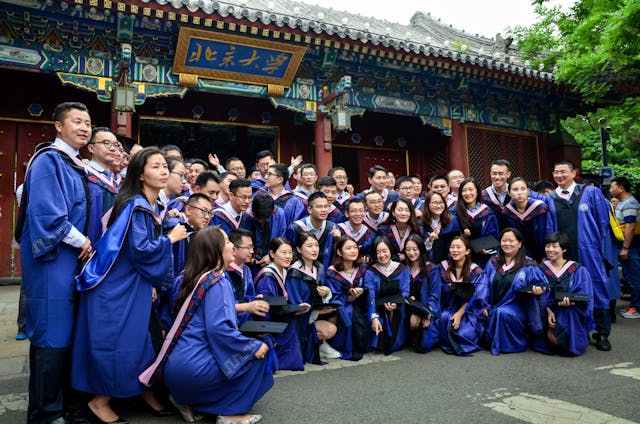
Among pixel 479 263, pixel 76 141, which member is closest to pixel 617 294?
pixel 479 263

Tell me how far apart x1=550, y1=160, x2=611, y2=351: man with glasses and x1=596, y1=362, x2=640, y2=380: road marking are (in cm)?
78

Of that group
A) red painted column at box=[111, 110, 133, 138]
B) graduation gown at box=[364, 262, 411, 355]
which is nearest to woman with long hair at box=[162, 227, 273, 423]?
graduation gown at box=[364, 262, 411, 355]

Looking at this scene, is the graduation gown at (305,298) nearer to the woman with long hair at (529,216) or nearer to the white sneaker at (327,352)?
the white sneaker at (327,352)

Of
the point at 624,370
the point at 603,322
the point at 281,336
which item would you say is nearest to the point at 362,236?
the point at 281,336

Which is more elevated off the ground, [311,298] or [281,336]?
[311,298]

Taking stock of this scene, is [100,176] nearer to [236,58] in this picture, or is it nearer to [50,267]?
[50,267]

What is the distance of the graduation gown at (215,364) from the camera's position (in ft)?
9.73

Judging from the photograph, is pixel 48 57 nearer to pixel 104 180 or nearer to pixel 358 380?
pixel 104 180

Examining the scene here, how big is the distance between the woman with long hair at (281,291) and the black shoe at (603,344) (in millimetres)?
3159

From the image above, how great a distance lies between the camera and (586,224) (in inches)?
Result: 216

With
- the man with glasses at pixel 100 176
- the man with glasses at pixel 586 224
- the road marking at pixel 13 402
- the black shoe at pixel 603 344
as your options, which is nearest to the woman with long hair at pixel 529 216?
the man with glasses at pixel 586 224

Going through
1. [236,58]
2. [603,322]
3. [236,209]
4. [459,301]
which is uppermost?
[236,58]

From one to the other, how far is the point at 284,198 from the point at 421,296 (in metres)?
2.03

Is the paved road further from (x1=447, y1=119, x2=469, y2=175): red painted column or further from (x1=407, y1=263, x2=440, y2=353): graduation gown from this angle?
(x1=447, y1=119, x2=469, y2=175): red painted column
